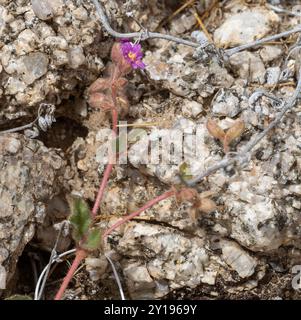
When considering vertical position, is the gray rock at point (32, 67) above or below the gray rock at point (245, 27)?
below

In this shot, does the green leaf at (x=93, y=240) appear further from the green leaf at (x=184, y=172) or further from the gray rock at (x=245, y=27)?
the gray rock at (x=245, y=27)

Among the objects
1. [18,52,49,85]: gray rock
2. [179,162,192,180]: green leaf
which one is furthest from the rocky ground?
[179,162,192,180]: green leaf

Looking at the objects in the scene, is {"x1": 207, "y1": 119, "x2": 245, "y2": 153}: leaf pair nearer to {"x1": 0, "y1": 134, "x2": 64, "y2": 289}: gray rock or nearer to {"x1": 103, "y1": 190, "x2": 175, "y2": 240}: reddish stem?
{"x1": 103, "y1": 190, "x2": 175, "y2": 240}: reddish stem

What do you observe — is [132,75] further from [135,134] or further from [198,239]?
[198,239]

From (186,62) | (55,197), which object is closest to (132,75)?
(186,62)

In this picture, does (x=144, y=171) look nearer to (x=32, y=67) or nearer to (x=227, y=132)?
(x=227, y=132)

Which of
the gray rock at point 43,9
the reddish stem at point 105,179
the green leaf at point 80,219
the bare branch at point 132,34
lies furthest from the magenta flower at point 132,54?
the green leaf at point 80,219

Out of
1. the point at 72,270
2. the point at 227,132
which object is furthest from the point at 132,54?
the point at 72,270
